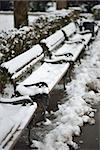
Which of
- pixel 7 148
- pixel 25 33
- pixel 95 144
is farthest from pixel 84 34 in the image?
pixel 7 148

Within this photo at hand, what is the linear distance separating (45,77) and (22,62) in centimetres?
51

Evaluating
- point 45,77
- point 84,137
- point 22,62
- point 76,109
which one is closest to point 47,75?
point 45,77

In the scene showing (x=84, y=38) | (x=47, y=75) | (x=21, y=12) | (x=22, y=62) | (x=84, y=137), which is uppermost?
(x=21, y=12)

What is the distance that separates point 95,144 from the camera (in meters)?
5.46

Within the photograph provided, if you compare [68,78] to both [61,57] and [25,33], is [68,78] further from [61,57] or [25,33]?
[25,33]

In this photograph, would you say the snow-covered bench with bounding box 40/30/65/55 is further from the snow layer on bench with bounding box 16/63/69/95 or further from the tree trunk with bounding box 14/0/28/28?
the tree trunk with bounding box 14/0/28/28

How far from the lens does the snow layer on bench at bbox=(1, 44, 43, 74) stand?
20.0 feet

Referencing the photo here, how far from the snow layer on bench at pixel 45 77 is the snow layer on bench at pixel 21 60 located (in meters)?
0.26

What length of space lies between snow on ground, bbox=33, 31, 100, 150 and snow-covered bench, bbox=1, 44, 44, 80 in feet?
3.04

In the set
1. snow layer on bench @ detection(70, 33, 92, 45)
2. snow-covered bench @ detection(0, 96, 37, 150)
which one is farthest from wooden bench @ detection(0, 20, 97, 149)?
snow layer on bench @ detection(70, 33, 92, 45)

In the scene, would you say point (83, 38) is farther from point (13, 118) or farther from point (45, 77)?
point (13, 118)

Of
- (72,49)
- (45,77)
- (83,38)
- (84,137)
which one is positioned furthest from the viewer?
(83,38)

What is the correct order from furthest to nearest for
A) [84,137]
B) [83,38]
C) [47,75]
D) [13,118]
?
[83,38]
[47,75]
[84,137]
[13,118]

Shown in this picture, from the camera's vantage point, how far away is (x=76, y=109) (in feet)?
21.7
